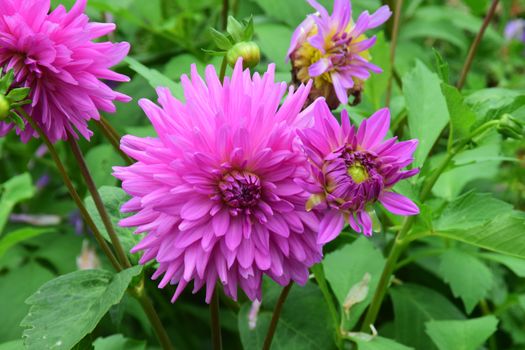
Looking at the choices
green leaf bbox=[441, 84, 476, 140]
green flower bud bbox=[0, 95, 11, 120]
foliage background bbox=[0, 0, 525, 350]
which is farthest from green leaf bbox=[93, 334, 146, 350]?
green leaf bbox=[441, 84, 476, 140]

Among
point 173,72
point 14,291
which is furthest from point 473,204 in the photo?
point 14,291

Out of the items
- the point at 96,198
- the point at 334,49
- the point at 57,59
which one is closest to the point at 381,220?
the point at 334,49

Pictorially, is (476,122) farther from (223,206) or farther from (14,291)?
(14,291)

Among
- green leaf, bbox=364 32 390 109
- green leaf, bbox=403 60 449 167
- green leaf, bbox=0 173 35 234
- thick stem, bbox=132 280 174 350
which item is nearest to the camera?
thick stem, bbox=132 280 174 350

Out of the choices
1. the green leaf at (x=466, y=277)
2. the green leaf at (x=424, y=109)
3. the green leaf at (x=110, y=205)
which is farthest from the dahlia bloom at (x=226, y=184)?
the green leaf at (x=466, y=277)

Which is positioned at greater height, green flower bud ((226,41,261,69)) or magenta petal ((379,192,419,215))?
green flower bud ((226,41,261,69))

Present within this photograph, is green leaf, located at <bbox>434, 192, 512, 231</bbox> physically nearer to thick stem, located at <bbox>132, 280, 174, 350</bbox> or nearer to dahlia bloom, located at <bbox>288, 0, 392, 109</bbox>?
dahlia bloom, located at <bbox>288, 0, 392, 109</bbox>

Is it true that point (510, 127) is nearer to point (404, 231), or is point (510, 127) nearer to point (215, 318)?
point (404, 231)
